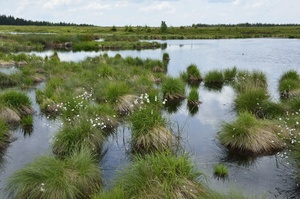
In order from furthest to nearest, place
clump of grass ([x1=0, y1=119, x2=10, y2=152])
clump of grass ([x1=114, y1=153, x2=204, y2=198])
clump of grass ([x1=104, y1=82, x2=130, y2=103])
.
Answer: clump of grass ([x1=104, y1=82, x2=130, y2=103]) < clump of grass ([x1=0, y1=119, x2=10, y2=152]) < clump of grass ([x1=114, y1=153, x2=204, y2=198])

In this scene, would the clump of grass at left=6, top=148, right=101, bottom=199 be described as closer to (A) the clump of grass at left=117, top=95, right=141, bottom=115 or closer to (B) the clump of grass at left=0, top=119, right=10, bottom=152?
(B) the clump of grass at left=0, top=119, right=10, bottom=152

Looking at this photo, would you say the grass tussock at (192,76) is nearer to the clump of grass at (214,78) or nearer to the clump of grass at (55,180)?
the clump of grass at (214,78)

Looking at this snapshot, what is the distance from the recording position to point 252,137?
1227 cm

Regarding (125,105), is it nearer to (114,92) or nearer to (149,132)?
(114,92)

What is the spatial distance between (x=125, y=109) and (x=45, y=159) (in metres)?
8.36

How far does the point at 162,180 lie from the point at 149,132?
434cm

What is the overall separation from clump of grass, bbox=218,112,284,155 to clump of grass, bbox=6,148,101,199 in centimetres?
585

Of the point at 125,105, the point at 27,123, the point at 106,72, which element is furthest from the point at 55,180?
the point at 106,72

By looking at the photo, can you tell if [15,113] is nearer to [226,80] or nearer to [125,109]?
[125,109]

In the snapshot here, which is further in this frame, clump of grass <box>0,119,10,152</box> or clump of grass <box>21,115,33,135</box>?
clump of grass <box>21,115,33,135</box>

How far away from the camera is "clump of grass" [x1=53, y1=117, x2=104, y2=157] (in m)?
11.7

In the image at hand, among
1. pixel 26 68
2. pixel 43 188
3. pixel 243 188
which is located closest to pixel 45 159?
pixel 43 188

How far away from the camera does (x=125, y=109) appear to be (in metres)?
17.2

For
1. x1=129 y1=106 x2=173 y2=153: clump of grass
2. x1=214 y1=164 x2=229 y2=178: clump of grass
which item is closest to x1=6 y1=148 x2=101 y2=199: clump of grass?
x1=129 y1=106 x2=173 y2=153: clump of grass
